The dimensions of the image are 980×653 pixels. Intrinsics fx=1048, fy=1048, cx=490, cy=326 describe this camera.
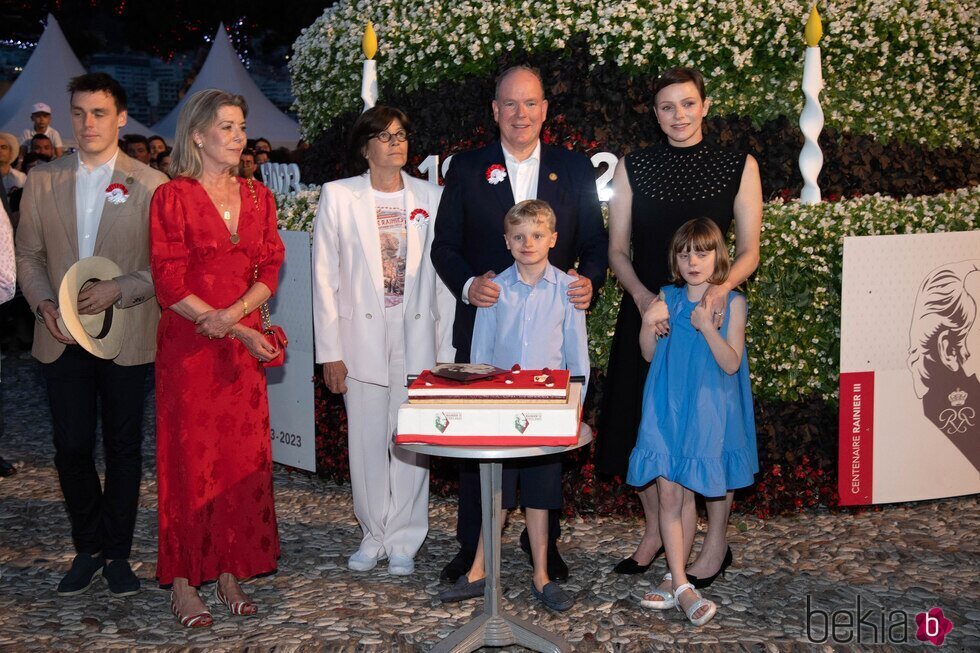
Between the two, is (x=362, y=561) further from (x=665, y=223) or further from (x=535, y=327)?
(x=665, y=223)

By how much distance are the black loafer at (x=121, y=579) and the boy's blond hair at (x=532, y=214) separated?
274 cm

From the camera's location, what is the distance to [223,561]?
5.21m

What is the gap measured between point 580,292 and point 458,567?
1665mm

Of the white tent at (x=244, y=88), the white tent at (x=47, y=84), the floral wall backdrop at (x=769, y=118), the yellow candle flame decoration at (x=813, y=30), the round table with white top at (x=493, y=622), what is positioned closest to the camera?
the round table with white top at (x=493, y=622)

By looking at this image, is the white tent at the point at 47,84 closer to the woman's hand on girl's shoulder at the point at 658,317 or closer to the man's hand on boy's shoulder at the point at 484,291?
the man's hand on boy's shoulder at the point at 484,291

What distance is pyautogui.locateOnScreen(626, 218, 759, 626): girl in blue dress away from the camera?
4973 millimetres

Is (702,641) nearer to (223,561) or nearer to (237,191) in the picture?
(223,561)

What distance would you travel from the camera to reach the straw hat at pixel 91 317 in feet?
16.5

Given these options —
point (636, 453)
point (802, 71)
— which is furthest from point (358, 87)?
point (636, 453)

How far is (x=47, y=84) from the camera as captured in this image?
20016mm

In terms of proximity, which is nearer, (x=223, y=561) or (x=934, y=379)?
(x=223, y=561)

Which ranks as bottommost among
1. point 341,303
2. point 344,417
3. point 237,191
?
point 344,417

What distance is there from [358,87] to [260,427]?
3.89 m

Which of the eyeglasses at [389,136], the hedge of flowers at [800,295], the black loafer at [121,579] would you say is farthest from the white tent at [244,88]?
the black loafer at [121,579]
